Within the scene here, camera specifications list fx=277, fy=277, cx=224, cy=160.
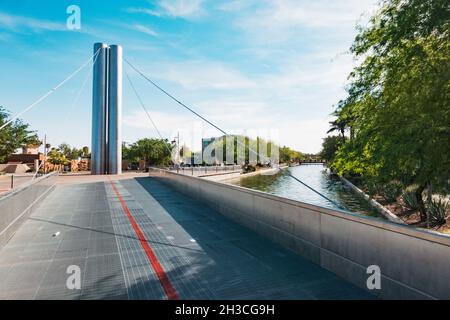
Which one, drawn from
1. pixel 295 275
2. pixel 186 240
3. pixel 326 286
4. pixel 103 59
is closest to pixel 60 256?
pixel 186 240

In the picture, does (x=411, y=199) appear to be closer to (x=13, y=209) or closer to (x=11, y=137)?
(x=13, y=209)

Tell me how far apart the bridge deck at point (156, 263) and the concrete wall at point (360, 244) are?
287mm

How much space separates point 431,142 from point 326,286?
5028 millimetres

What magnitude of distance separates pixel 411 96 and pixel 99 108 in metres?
38.8

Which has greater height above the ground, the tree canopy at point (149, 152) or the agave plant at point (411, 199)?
the tree canopy at point (149, 152)

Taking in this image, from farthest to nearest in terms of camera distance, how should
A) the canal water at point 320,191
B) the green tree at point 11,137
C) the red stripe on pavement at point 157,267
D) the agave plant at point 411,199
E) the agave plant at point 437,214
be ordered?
the green tree at point 11,137, the canal water at point 320,191, the agave plant at point 411,199, the agave plant at point 437,214, the red stripe on pavement at point 157,267

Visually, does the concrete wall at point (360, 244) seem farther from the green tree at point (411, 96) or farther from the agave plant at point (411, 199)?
the agave plant at point (411, 199)

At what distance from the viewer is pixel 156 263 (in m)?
5.54

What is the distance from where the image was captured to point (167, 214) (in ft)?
34.3

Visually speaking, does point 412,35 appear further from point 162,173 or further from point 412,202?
point 162,173

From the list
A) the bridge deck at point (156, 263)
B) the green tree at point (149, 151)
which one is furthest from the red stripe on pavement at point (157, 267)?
the green tree at point (149, 151)

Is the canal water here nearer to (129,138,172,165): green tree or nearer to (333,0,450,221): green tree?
(333,0,450,221): green tree

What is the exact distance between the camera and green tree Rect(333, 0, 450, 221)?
6711mm

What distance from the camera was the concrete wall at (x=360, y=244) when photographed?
3.43 meters
